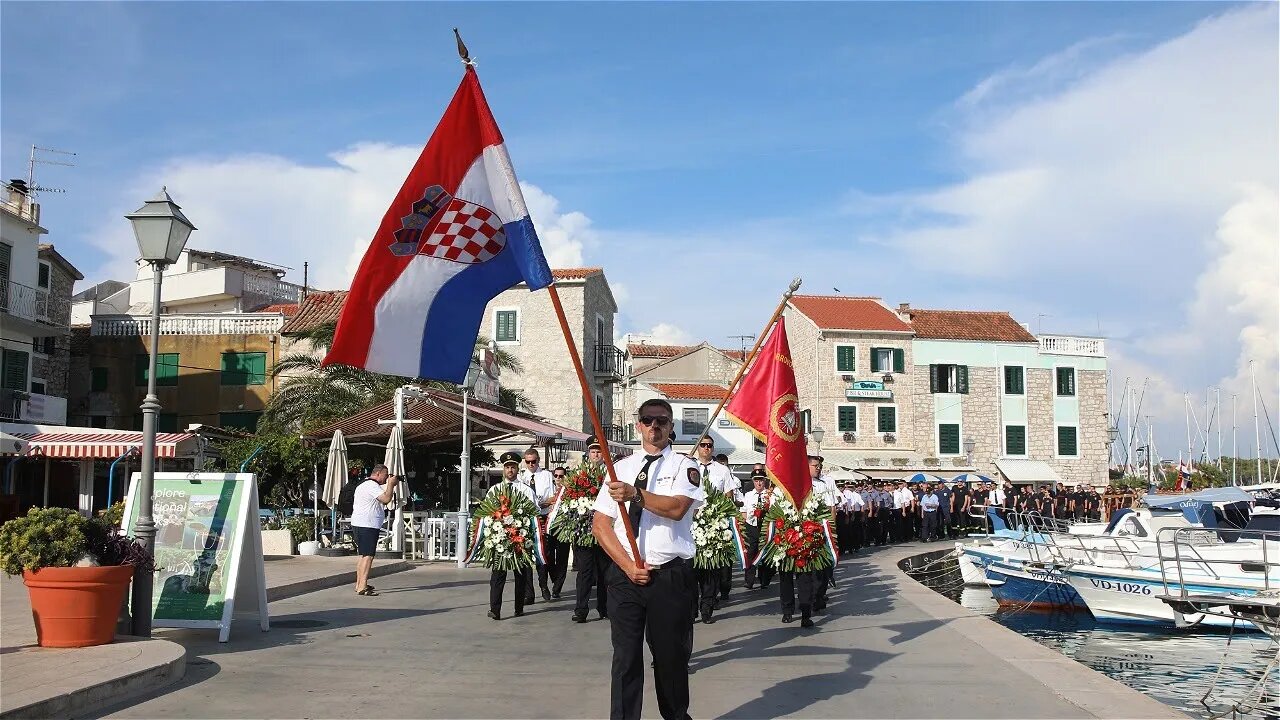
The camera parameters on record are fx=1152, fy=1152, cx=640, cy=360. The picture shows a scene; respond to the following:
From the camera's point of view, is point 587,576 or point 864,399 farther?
point 864,399

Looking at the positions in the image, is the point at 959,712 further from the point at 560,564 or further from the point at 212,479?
the point at 560,564

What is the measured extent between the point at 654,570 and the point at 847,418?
49607 mm

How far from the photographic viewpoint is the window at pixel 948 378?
55.9 meters

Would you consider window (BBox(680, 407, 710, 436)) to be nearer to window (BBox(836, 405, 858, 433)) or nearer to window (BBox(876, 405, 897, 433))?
window (BBox(836, 405, 858, 433))

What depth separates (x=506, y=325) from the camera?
47875 millimetres

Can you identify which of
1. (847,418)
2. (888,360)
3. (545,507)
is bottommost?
(545,507)

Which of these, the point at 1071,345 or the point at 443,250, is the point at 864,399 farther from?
the point at 443,250

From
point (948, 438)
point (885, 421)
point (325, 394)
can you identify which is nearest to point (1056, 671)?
point (325, 394)

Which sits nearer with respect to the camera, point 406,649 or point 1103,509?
point 406,649

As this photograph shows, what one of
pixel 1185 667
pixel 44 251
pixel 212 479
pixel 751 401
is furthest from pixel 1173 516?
pixel 44 251

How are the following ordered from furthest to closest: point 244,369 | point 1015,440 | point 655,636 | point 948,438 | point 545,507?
point 1015,440, point 948,438, point 244,369, point 545,507, point 655,636

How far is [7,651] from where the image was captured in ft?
29.5

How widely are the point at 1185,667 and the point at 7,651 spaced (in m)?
12.2

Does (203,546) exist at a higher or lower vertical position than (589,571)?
higher
